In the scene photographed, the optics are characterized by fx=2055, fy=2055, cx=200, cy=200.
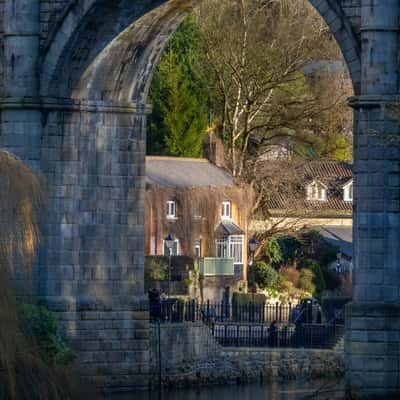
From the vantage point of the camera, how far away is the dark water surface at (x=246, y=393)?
39531mm

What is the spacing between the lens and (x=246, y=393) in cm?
4134

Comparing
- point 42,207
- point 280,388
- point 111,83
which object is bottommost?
point 280,388

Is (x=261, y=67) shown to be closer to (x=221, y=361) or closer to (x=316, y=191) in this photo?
(x=316, y=191)

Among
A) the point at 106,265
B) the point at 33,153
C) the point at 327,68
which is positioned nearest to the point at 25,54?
the point at 33,153

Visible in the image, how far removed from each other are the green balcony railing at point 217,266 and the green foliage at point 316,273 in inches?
120

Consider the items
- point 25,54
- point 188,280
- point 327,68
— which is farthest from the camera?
point 327,68

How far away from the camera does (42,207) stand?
32688 millimetres

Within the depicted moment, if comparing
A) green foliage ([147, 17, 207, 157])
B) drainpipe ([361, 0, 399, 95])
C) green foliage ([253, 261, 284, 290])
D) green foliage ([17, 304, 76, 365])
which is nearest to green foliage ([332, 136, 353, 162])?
green foliage ([147, 17, 207, 157])

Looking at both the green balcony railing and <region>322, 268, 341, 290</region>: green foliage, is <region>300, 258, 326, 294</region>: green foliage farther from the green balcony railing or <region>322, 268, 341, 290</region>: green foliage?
the green balcony railing

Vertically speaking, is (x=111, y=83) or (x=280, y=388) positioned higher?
(x=111, y=83)

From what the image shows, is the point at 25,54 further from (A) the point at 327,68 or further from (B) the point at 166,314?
(A) the point at 327,68

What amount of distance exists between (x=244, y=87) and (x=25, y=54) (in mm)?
27761

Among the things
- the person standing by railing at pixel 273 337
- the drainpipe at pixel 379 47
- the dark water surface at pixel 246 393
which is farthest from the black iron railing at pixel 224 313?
the drainpipe at pixel 379 47

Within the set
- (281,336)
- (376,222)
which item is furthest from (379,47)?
(281,336)
